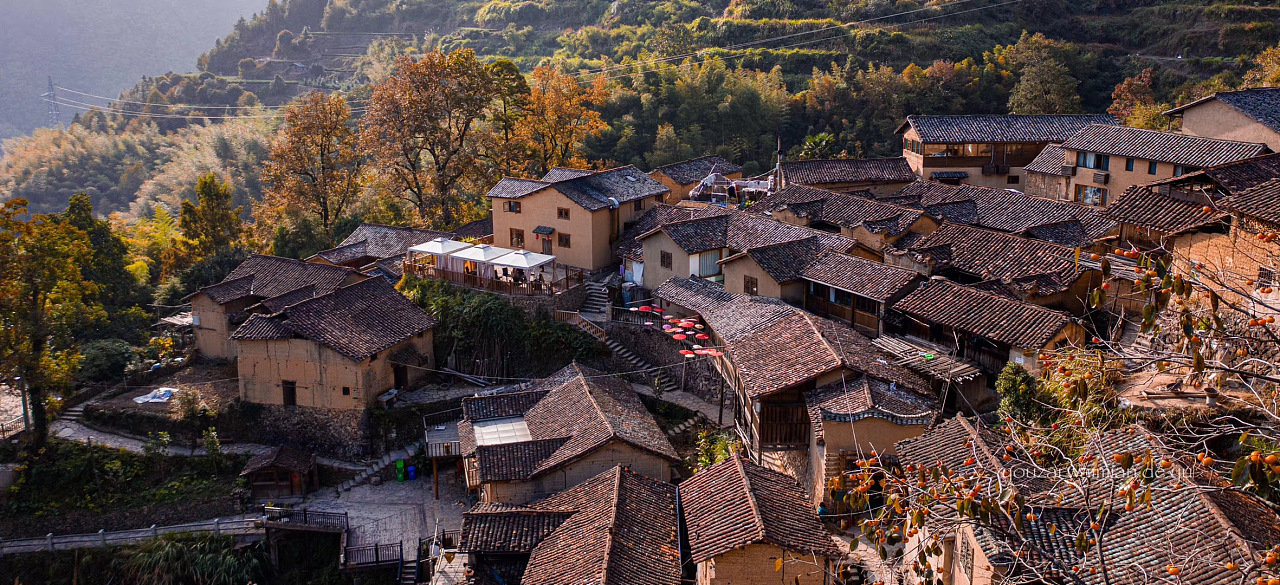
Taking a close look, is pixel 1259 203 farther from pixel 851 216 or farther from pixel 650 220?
pixel 650 220

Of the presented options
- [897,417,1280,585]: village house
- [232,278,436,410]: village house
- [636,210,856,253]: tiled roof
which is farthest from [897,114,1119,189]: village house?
[897,417,1280,585]: village house

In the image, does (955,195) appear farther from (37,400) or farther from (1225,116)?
(37,400)

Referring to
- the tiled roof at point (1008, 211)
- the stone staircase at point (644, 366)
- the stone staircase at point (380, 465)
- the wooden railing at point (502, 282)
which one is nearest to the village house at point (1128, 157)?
the tiled roof at point (1008, 211)

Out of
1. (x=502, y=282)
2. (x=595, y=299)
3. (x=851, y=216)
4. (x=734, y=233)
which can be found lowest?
(x=595, y=299)

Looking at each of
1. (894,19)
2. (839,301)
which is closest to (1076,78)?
(894,19)

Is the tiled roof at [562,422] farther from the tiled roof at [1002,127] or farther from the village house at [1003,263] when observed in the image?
the tiled roof at [1002,127]

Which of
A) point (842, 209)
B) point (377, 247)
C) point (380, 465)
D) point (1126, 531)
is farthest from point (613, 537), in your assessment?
point (377, 247)
